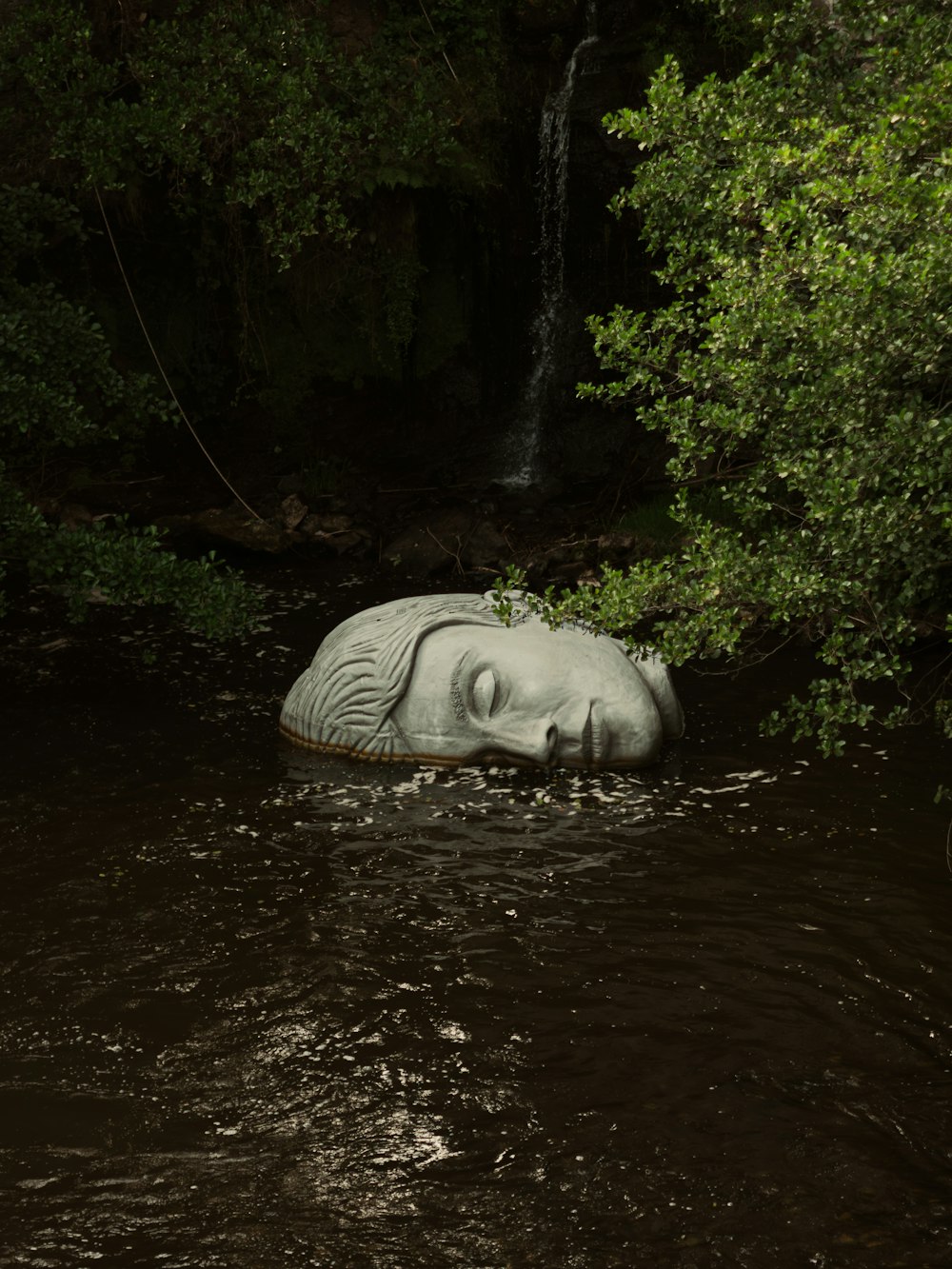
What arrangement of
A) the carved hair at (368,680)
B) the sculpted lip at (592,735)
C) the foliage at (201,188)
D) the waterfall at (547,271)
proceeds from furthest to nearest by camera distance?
the waterfall at (547,271) < the foliage at (201,188) < the carved hair at (368,680) < the sculpted lip at (592,735)

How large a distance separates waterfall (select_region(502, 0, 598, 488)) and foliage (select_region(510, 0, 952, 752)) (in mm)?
8118

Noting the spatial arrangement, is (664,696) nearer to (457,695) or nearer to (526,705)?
(526,705)

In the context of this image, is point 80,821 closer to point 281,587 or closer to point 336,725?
point 336,725

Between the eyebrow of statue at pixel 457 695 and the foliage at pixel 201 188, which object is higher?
the foliage at pixel 201 188

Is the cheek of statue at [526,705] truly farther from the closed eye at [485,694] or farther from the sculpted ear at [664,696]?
the sculpted ear at [664,696]

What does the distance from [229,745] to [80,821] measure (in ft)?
4.66

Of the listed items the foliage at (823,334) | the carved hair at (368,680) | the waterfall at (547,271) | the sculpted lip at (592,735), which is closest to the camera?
the foliage at (823,334)

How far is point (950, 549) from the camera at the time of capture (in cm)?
659

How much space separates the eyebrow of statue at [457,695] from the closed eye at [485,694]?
7cm

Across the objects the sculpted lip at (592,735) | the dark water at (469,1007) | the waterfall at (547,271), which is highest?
the waterfall at (547,271)

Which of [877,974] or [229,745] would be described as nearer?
[877,974]

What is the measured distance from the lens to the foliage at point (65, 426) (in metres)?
10.2

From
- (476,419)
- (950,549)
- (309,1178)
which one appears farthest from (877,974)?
(476,419)

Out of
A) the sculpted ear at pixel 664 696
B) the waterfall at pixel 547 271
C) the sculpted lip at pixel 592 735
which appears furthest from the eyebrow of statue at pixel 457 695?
the waterfall at pixel 547 271
